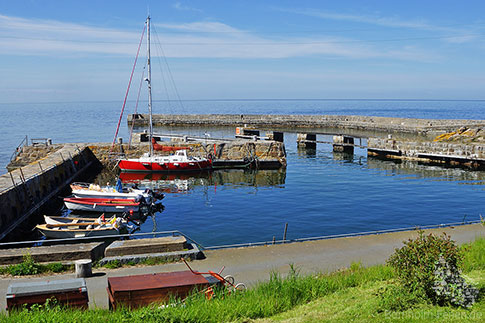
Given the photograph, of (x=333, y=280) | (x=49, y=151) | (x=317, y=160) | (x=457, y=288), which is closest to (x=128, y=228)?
(x=333, y=280)

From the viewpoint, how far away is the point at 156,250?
13984 mm

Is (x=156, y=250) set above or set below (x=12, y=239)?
above

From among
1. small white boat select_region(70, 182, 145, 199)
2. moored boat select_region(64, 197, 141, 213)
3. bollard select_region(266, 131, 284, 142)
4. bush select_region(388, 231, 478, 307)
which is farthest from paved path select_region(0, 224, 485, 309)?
bollard select_region(266, 131, 284, 142)

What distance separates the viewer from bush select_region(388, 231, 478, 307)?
28.8 feet

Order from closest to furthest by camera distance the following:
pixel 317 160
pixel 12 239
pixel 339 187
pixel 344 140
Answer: pixel 12 239
pixel 339 187
pixel 317 160
pixel 344 140

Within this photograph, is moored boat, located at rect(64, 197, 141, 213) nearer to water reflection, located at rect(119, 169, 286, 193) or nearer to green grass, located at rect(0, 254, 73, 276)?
water reflection, located at rect(119, 169, 286, 193)

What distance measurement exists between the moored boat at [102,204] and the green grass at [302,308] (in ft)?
63.8

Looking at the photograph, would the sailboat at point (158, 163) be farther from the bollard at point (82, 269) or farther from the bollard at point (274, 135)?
the bollard at point (82, 269)

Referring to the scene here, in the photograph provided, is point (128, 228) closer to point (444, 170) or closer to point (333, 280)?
point (333, 280)

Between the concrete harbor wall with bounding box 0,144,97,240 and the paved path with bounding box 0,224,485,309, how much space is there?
12389 millimetres

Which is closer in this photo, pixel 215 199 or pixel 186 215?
pixel 186 215

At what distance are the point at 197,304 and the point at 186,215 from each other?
728 inches

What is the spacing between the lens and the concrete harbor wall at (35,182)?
77.2ft

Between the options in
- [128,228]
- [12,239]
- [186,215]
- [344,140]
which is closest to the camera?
[12,239]
